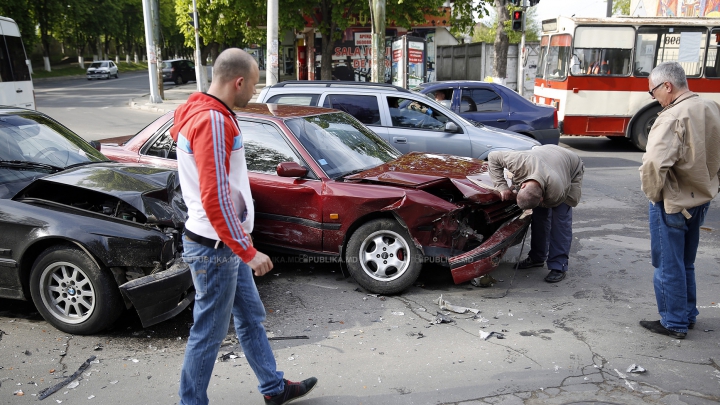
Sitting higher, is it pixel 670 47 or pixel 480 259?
pixel 670 47

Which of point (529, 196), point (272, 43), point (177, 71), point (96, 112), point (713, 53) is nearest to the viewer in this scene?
point (529, 196)

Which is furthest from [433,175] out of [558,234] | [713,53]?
[713,53]

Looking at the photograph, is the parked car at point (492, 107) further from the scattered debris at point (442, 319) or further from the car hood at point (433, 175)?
the scattered debris at point (442, 319)

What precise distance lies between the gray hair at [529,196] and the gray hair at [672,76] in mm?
1235

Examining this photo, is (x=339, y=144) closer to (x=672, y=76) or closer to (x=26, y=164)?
(x=26, y=164)

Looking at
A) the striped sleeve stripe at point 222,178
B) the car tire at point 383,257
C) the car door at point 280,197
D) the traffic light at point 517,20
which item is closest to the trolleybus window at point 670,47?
the traffic light at point 517,20

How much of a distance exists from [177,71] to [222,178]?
128 ft

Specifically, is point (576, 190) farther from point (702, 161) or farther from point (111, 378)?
point (111, 378)

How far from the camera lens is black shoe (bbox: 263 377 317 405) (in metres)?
3.21

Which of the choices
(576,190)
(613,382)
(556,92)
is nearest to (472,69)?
(556,92)

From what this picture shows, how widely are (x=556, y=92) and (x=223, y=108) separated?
40.4ft

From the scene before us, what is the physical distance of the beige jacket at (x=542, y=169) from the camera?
499cm

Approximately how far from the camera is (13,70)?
43.8 ft

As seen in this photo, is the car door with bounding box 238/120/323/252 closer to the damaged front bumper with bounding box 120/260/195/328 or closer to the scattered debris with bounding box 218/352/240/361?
the damaged front bumper with bounding box 120/260/195/328
